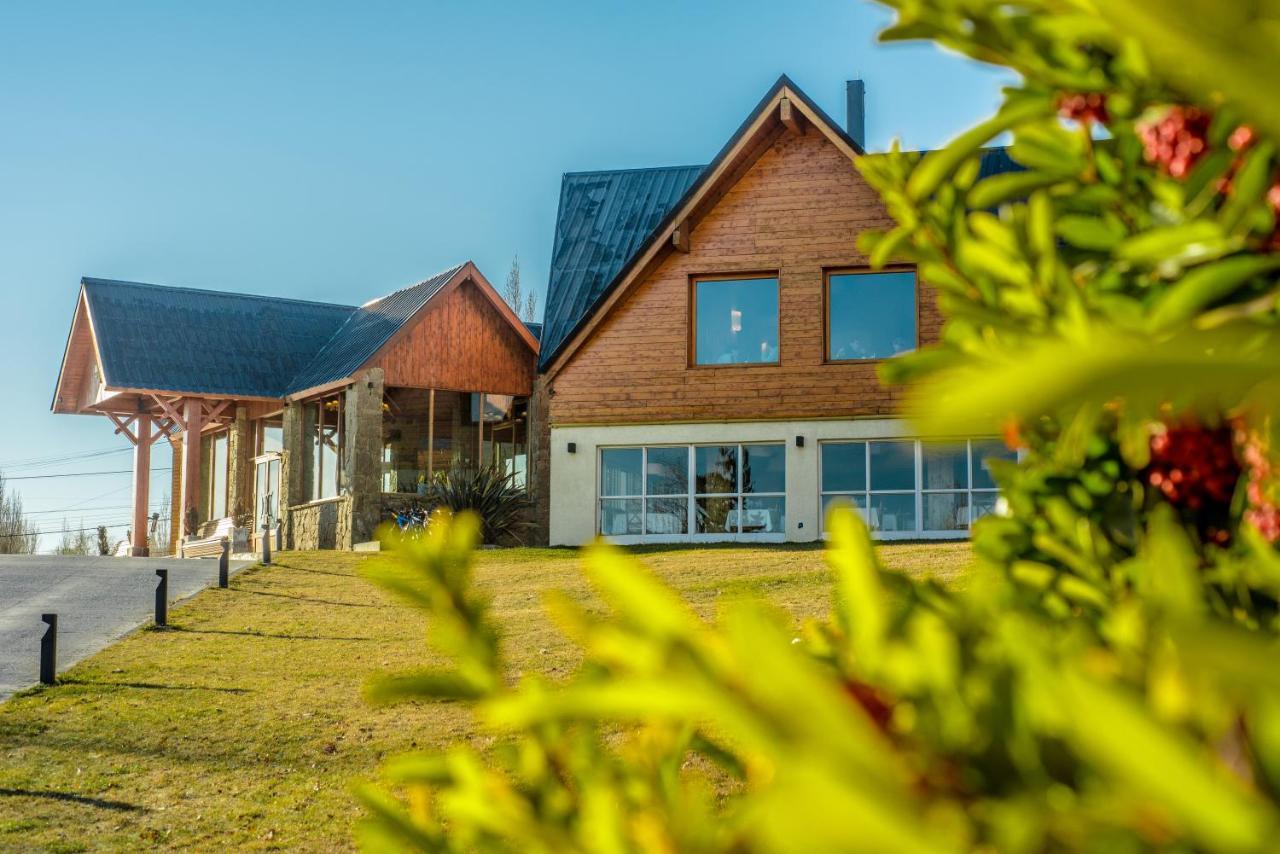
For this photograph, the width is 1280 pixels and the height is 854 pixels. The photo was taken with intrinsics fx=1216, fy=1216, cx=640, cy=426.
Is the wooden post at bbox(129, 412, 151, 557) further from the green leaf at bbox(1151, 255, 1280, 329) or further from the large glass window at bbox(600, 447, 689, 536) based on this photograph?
the green leaf at bbox(1151, 255, 1280, 329)

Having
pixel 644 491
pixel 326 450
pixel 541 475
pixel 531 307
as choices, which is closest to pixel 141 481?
pixel 326 450

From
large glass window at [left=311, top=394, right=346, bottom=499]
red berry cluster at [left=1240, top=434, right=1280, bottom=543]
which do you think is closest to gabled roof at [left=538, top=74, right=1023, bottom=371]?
large glass window at [left=311, top=394, right=346, bottom=499]

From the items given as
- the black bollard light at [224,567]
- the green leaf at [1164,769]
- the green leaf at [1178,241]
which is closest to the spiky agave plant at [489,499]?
the black bollard light at [224,567]

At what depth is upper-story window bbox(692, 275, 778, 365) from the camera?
21297mm

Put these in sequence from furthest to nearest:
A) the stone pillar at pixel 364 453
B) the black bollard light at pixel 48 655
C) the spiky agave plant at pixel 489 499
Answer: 1. the stone pillar at pixel 364 453
2. the spiky agave plant at pixel 489 499
3. the black bollard light at pixel 48 655

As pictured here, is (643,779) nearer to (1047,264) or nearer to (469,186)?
(1047,264)

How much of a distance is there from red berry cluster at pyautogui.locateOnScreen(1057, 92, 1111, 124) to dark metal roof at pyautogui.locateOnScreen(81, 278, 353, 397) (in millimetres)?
27625

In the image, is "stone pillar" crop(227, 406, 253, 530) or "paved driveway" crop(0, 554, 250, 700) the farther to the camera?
"stone pillar" crop(227, 406, 253, 530)

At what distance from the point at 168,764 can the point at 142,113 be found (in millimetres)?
62296

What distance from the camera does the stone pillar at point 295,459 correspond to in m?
27.2

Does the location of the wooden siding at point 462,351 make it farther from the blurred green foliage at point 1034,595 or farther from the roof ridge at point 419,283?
the blurred green foliage at point 1034,595

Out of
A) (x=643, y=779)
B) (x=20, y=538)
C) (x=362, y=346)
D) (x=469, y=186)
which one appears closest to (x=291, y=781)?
(x=643, y=779)

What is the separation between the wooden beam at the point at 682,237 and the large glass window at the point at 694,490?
3521 millimetres

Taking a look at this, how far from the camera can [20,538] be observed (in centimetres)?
4506
